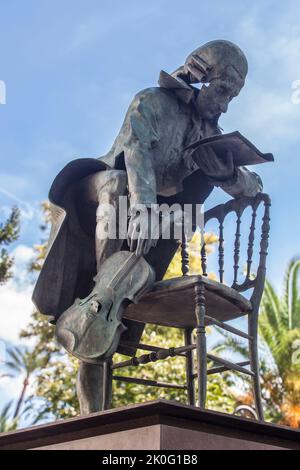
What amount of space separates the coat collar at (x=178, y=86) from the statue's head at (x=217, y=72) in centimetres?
8

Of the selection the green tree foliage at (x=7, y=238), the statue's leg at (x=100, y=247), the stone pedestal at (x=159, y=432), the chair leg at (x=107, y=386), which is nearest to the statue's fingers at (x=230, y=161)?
the statue's leg at (x=100, y=247)

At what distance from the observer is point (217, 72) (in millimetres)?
4199

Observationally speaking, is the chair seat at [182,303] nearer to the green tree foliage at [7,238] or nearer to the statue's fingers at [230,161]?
the statue's fingers at [230,161]

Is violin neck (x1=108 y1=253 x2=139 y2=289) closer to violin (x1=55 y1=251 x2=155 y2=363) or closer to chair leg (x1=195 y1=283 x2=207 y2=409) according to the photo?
violin (x1=55 y1=251 x2=155 y2=363)

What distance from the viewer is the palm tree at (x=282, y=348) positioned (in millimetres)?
16219

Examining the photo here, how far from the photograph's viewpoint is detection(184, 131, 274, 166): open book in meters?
4.01

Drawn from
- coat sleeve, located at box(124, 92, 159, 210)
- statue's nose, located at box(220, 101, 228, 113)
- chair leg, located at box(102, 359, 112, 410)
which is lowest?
chair leg, located at box(102, 359, 112, 410)

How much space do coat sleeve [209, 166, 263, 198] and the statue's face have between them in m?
0.39

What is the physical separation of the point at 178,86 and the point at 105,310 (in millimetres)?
1522

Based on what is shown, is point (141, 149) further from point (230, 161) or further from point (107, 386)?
point (107, 386)

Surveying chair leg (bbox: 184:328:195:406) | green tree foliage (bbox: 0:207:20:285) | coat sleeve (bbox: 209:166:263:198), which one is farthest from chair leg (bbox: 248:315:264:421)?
green tree foliage (bbox: 0:207:20:285)

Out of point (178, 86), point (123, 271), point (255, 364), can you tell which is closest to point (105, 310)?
point (123, 271)
